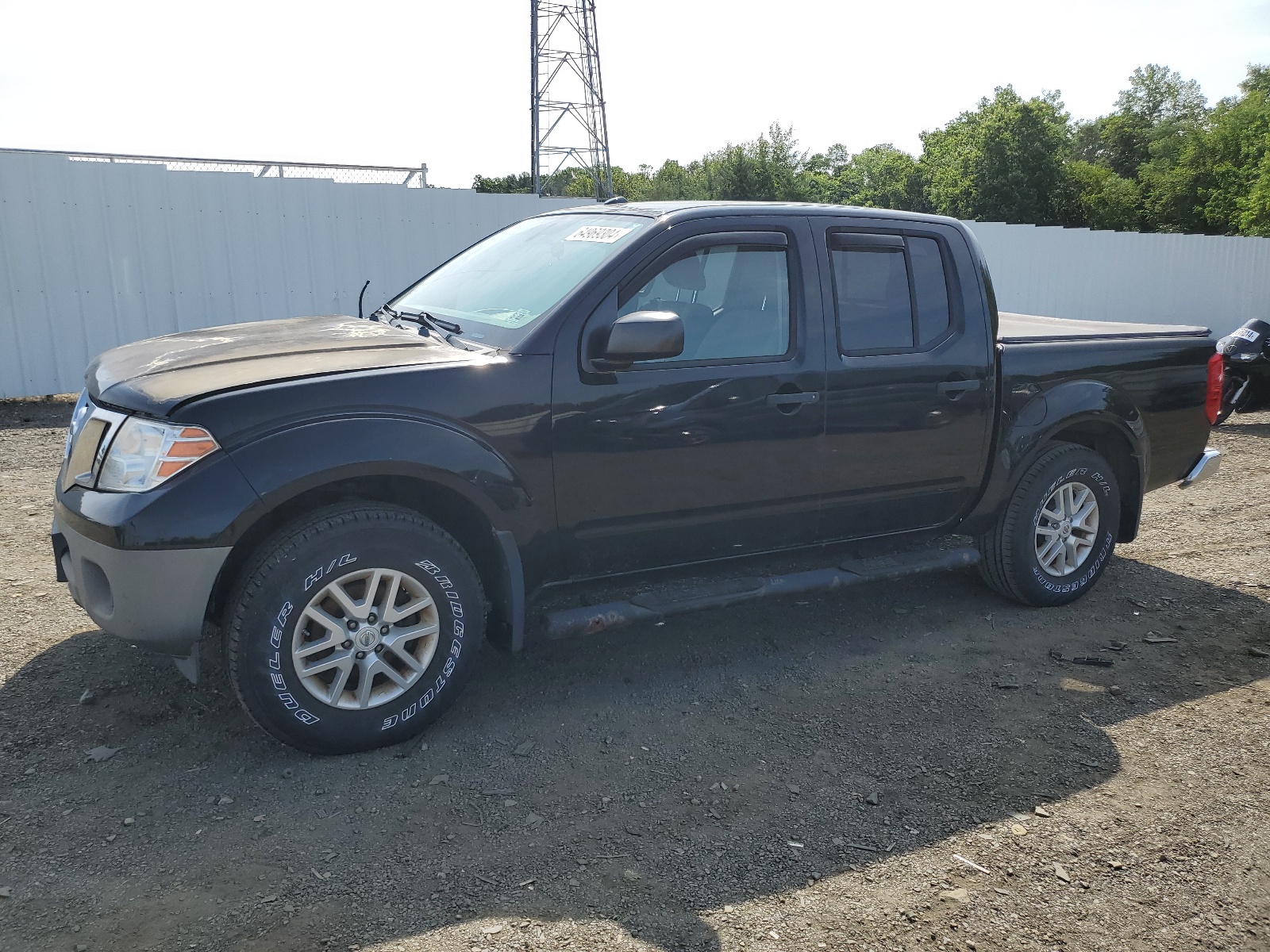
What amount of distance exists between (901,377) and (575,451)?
1.67 m

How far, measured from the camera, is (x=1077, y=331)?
5336mm

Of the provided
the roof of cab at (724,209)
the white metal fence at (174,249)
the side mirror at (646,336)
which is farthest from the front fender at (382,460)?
the white metal fence at (174,249)

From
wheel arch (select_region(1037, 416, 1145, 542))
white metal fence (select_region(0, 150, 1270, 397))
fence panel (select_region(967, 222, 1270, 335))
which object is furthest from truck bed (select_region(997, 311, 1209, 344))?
fence panel (select_region(967, 222, 1270, 335))

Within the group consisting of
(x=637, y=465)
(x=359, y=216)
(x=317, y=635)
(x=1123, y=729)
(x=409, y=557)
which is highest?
(x=359, y=216)

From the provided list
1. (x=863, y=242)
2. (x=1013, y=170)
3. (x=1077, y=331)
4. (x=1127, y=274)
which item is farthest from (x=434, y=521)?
(x=1013, y=170)

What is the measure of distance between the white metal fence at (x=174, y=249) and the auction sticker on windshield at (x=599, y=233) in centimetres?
846

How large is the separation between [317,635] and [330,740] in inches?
14.8

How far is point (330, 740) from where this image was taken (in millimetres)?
3438

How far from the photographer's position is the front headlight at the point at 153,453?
124 inches

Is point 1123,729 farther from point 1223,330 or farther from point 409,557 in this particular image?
point 1223,330

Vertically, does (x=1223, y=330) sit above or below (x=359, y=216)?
below

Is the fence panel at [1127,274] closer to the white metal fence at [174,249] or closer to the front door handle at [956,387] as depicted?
the white metal fence at [174,249]

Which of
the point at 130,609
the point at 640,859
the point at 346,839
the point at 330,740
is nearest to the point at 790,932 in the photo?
the point at 640,859

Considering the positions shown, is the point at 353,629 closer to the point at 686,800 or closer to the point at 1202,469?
the point at 686,800
